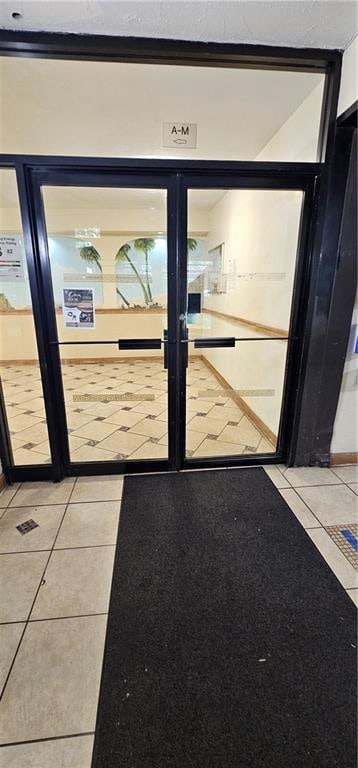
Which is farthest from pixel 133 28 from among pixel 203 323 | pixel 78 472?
pixel 78 472

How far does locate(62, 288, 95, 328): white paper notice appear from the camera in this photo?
229 cm

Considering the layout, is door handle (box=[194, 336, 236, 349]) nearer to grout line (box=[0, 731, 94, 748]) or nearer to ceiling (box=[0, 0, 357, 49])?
ceiling (box=[0, 0, 357, 49])

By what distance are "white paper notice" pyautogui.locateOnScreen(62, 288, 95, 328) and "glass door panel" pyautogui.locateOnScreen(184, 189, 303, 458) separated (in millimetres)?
714

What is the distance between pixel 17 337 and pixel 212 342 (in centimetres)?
175

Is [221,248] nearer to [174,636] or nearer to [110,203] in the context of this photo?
[110,203]

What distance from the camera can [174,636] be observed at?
142cm

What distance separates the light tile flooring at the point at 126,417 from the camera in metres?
2.90

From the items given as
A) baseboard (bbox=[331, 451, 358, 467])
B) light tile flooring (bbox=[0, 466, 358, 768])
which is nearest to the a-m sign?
light tile flooring (bbox=[0, 466, 358, 768])

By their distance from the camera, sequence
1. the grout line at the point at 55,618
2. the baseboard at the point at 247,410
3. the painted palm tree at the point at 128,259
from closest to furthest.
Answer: the grout line at the point at 55,618, the painted palm tree at the point at 128,259, the baseboard at the point at 247,410

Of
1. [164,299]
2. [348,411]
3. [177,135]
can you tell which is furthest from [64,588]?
[177,135]

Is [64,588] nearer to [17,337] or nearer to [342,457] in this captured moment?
[17,337]

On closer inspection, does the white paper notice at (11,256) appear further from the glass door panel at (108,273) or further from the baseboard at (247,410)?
the baseboard at (247,410)

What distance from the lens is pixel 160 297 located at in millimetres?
2354

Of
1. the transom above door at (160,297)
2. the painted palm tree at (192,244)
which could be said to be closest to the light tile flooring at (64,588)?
the transom above door at (160,297)
